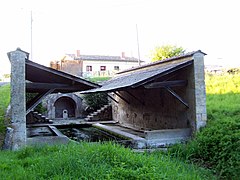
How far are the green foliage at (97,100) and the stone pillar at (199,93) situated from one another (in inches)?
463

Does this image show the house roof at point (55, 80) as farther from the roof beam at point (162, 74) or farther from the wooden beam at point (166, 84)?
the wooden beam at point (166, 84)

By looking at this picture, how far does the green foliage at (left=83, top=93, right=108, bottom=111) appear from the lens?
2012 cm

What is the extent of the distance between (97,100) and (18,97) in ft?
43.0

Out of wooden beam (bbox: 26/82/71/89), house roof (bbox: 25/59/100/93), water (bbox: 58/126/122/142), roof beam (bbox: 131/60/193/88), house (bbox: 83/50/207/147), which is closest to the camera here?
house roof (bbox: 25/59/100/93)

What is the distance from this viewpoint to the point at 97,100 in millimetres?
20250

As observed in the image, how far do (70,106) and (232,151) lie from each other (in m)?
19.9

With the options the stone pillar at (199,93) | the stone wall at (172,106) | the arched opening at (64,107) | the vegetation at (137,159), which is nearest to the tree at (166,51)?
the arched opening at (64,107)

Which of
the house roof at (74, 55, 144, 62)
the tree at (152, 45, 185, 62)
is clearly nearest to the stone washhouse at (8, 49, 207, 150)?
the tree at (152, 45, 185, 62)

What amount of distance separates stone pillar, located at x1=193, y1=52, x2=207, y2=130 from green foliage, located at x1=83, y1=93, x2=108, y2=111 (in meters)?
11.8

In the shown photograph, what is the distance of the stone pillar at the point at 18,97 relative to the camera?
715 cm

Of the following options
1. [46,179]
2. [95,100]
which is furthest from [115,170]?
[95,100]

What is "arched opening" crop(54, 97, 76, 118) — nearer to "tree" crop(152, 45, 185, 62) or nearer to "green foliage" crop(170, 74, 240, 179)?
"tree" crop(152, 45, 185, 62)

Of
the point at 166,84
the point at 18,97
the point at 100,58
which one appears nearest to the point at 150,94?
the point at 166,84

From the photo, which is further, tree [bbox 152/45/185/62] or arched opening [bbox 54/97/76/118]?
tree [bbox 152/45/185/62]
